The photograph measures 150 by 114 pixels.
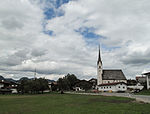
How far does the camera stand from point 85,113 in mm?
15398

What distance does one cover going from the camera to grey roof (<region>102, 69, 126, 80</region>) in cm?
9925

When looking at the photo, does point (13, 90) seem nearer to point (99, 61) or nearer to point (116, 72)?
point (99, 61)

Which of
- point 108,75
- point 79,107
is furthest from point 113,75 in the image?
point 79,107

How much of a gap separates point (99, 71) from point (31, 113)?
86.7 metres

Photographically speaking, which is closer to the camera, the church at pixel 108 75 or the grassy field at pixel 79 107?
the grassy field at pixel 79 107

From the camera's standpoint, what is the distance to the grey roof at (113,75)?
326 feet

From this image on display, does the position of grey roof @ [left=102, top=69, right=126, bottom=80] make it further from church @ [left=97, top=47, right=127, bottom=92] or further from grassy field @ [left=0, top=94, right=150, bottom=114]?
grassy field @ [left=0, top=94, right=150, bottom=114]

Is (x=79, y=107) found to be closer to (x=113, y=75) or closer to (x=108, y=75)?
(x=108, y=75)

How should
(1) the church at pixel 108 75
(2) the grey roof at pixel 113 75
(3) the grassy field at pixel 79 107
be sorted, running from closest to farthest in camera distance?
(3) the grassy field at pixel 79 107
(1) the church at pixel 108 75
(2) the grey roof at pixel 113 75

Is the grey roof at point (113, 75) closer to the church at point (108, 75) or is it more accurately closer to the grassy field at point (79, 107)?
the church at point (108, 75)

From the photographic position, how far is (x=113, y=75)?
10031 cm

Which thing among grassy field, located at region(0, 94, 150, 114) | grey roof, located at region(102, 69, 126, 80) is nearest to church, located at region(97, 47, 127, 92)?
grey roof, located at region(102, 69, 126, 80)

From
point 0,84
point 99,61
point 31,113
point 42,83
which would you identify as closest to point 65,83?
point 42,83

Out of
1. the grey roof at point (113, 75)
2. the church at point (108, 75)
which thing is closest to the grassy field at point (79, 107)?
the church at point (108, 75)
